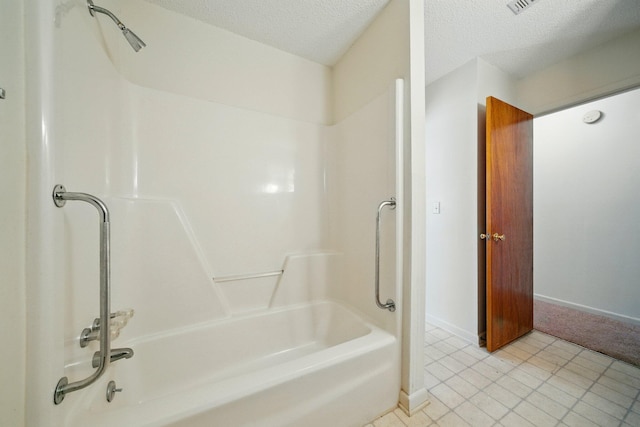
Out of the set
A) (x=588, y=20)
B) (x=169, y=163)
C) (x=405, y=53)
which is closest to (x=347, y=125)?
(x=405, y=53)

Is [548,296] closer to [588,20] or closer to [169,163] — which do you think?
[588,20]

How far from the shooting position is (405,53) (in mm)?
1259

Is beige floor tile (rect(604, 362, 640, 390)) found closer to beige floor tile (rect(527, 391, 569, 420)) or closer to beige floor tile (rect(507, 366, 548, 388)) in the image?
beige floor tile (rect(507, 366, 548, 388))

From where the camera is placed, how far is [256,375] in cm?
91

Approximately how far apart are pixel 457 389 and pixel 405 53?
82.2 inches

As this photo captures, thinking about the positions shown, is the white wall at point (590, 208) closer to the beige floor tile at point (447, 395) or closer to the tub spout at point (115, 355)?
the beige floor tile at point (447, 395)

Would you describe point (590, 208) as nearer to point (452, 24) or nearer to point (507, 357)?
point (507, 357)

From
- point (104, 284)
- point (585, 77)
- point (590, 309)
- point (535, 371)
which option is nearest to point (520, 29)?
point (585, 77)

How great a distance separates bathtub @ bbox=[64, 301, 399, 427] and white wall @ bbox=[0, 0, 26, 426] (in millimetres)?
254

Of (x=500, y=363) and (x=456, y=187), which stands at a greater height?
(x=456, y=187)

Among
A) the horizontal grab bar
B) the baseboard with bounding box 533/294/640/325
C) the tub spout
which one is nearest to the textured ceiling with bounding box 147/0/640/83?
the horizontal grab bar

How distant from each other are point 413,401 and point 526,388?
797 millimetres

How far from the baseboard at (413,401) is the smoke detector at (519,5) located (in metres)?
2.41

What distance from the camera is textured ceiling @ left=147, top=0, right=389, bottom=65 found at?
1.35 metres
